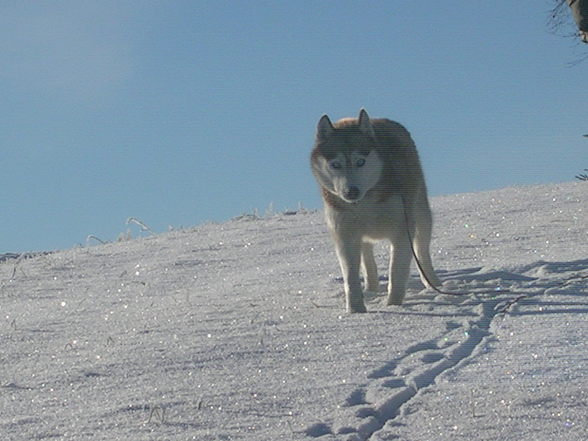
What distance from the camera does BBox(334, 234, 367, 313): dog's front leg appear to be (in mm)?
6574

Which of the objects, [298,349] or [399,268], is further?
[399,268]

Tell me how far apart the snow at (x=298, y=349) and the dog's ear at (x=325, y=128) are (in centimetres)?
112

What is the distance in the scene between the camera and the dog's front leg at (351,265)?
6574 millimetres

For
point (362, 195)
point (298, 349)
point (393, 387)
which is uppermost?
point (362, 195)

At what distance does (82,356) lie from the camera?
17.3 feet

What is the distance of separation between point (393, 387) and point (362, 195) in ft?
8.85

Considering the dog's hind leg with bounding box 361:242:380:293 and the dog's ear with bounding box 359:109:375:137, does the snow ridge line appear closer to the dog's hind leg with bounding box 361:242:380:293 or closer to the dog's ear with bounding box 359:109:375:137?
the dog's ear with bounding box 359:109:375:137

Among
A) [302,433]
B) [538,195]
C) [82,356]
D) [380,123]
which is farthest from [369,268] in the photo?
[538,195]

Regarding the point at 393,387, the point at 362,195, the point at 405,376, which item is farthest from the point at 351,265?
the point at 393,387

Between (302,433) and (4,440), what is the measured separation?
3.59 feet

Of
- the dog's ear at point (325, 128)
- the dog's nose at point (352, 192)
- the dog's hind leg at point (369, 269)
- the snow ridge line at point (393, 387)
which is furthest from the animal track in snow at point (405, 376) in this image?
the dog's ear at point (325, 128)

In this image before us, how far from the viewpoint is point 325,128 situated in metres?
7.18

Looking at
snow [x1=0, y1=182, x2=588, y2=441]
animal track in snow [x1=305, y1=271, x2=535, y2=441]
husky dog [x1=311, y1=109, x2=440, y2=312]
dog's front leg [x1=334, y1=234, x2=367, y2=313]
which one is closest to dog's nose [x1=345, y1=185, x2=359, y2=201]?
husky dog [x1=311, y1=109, x2=440, y2=312]

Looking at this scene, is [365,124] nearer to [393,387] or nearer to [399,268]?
[399,268]
